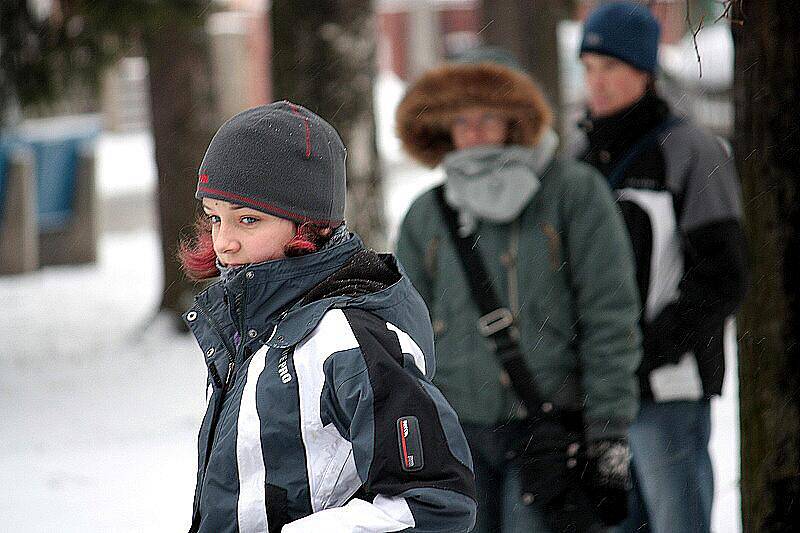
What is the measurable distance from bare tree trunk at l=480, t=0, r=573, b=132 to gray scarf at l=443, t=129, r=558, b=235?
5.98m

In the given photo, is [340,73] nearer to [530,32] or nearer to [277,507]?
[530,32]

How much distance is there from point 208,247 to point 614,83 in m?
2.11

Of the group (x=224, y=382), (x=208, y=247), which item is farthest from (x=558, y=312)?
(x=224, y=382)

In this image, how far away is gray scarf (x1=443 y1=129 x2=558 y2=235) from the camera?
331 centimetres

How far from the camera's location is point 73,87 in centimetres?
831

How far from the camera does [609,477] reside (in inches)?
128

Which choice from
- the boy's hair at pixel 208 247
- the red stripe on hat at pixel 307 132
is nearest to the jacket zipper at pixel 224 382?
the boy's hair at pixel 208 247

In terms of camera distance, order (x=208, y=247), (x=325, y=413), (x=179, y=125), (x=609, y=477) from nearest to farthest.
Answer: (x=325, y=413), (x=208, y=247), (x=609, y=477), (x=179, y=125)

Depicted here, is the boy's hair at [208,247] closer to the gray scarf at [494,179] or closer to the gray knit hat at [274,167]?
the gray knit hat at [274,167]

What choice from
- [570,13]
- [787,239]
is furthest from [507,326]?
[570,13]

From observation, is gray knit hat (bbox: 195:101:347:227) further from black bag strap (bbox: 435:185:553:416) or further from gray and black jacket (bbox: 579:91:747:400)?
gray and black jacket (bbox: 579:91:747:400)

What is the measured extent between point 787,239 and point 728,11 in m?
0.61

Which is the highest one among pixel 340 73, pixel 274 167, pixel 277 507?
pixel 274 167

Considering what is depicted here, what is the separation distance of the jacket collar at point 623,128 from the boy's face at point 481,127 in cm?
49
